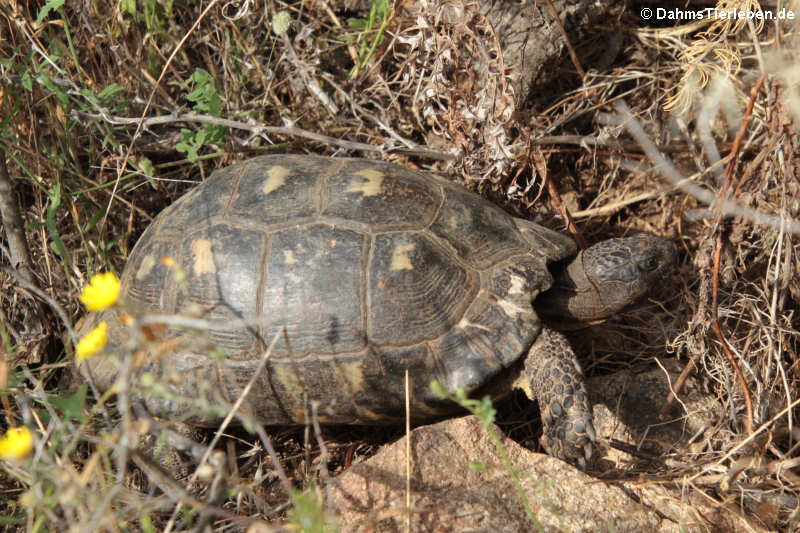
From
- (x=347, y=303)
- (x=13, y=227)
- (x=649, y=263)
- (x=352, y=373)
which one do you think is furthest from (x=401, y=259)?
(x=13, y=227)

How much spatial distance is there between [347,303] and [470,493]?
3.30 feet

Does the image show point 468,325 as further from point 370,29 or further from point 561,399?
point 370,29

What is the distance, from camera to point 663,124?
4285mm

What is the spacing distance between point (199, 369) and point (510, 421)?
1.71m

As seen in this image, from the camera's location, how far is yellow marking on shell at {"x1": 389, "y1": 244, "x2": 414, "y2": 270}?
3.11 meters

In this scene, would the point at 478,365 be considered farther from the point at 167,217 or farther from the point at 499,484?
the point at 167,217

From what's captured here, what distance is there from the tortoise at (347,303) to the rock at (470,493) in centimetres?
22

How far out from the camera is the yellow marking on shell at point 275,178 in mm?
3293

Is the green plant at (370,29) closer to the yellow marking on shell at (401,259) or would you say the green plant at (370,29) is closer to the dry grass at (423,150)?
the dry grass at (423,150)

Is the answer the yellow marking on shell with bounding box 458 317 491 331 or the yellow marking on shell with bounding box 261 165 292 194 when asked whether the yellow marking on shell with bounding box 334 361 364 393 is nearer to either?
the yellow marking on shell with bounding box 458 317 491 331

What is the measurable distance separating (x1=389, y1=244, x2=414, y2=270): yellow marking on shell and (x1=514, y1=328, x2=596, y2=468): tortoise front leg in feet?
2.48

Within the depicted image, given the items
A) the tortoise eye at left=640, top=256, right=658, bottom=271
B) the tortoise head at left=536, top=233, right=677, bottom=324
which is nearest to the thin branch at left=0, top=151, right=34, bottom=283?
the tortoise head at left=536, top=233, right=677, bottom=324

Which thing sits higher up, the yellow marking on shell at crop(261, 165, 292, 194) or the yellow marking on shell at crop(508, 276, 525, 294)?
the yellow marking on shell at crop(261, 165, 292, 194)

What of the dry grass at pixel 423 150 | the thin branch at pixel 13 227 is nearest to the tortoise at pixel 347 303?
the dry grass at pixel 423 150
